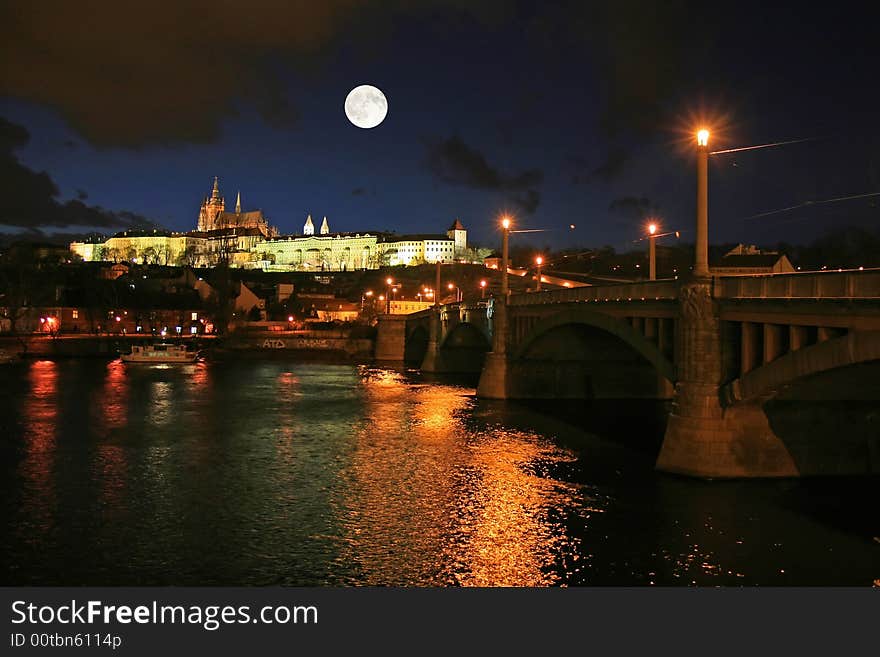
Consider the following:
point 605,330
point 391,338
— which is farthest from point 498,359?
point 391,338

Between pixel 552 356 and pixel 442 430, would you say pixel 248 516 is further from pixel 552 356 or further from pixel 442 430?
pixel 552 356

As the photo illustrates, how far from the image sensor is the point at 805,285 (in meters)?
21.2

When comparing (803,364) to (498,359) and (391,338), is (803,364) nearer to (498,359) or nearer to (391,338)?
(498,359)

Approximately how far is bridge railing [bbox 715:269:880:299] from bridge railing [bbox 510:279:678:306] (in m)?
3.52

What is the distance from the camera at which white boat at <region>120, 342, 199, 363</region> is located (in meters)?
97.7

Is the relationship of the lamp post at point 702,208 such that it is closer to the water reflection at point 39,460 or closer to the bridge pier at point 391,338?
the water reflection at point 39,460

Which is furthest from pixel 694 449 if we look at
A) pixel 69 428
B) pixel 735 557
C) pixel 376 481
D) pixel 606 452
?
pixel 69 428

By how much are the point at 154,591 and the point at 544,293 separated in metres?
33.5

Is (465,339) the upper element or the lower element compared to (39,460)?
upper

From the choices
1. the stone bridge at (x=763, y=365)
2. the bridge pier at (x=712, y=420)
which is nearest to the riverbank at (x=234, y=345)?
the stone bridge at (x=763, y=365)

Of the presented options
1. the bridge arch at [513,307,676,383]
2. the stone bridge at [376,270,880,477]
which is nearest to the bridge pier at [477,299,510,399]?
the bridge arch at [513,307,676,383]

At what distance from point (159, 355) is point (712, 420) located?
286ft

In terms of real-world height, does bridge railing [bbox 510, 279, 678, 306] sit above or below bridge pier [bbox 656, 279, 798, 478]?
above

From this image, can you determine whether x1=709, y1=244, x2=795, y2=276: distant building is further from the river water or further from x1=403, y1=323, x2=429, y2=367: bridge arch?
x1=403, y1=323, x2=429, y2=367: bridge arch
